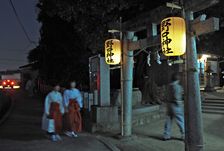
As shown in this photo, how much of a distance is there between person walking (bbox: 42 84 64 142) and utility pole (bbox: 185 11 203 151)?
5610 millimetres

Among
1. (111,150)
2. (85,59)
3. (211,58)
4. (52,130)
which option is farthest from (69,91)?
(211,58)

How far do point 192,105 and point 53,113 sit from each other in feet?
19.2

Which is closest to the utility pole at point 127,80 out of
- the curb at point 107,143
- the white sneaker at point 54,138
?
the curb at point 107,143

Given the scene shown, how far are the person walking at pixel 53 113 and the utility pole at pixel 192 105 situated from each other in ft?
18.4

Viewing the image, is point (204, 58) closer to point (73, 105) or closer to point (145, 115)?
point (145, 115)

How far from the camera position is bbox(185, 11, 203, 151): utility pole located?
8633mm

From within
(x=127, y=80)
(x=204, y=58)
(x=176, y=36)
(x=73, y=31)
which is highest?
(x=73, y=31)

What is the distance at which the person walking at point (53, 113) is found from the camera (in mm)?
12792

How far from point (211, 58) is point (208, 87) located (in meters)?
6.20

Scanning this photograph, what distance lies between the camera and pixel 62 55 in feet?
89.6

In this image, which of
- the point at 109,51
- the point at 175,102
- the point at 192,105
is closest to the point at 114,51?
the point at 109,51

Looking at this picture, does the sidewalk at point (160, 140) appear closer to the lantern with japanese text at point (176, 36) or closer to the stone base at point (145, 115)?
the stone base at point (145, 115)

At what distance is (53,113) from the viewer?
12938 millimetres

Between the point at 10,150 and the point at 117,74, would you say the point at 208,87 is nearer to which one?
the point at 117,74
